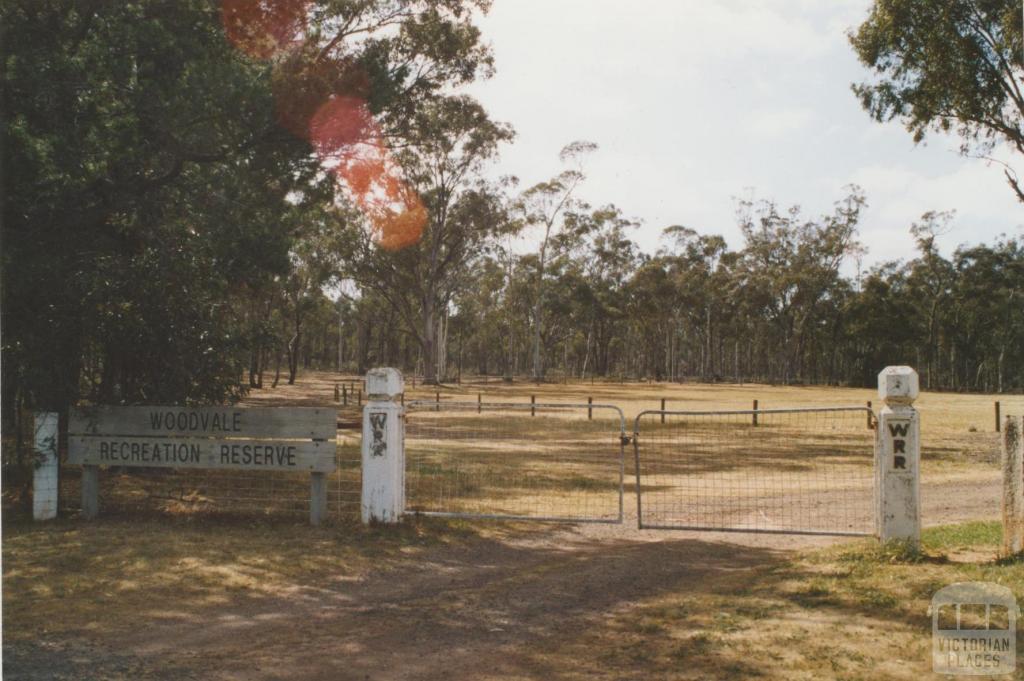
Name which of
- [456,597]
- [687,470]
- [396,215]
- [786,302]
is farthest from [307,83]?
[786,302]

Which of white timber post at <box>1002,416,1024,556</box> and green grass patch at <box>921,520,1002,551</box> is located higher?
white timber post at <box>1002,416,1024,556</box>

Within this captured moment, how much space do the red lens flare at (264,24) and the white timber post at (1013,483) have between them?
12117 mm

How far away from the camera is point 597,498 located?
11.8 meters

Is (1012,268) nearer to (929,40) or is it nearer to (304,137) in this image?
(929,40)

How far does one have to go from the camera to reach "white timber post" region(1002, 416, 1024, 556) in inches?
267

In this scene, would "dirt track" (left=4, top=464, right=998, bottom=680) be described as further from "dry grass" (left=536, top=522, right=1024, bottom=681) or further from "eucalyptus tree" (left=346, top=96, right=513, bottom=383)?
"eucalyptus tree" (left=346, top=96, right=513, bottom=383)

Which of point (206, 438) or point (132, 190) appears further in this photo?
point (132, 190)

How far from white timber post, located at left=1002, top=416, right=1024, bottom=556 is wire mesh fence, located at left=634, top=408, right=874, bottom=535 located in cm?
140

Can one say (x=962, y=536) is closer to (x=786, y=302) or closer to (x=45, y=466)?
(x=45, y=466)

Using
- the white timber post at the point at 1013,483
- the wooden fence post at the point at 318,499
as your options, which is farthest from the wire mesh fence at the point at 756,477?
the wooden fence post at the point at 318,499

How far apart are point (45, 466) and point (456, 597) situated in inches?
206

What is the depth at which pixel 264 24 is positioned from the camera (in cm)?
1611

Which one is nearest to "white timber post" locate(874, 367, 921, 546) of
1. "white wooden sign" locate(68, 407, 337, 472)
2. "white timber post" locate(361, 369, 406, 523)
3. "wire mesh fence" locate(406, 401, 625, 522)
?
"wire mesh fence" locate(406, 401, 625, 522)

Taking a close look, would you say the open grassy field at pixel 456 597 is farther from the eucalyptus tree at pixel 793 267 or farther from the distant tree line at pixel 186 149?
the eucalyptus tree at pixel 793 267
